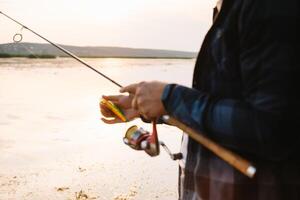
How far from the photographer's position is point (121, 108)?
2381mm

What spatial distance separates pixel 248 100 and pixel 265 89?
0.29 feet

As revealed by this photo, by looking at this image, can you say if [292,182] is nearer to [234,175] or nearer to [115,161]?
[234,175]

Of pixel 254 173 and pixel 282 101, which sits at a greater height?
pixel 282 101

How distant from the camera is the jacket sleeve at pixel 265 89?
1.44 meters

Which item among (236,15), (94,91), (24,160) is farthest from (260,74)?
(94,91)

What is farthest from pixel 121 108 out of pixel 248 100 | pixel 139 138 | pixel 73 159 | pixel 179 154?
pixel 73 159

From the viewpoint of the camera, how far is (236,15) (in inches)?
62.3

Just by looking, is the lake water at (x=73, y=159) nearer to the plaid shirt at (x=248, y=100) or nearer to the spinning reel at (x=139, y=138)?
the spinning reel at (x=139, y=138)

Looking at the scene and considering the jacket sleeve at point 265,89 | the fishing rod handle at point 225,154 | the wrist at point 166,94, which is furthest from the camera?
the wrist at point 166,94

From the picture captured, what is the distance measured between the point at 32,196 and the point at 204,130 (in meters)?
4.91

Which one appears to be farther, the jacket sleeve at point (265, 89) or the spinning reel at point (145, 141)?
the spinning reel at point (145, 141)

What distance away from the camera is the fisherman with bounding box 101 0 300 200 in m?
1.45

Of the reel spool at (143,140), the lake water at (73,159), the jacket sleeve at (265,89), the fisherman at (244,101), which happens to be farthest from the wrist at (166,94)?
the lake water at (73,159)

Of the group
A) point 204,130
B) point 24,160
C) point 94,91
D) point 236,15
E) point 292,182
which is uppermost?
point 236,15
